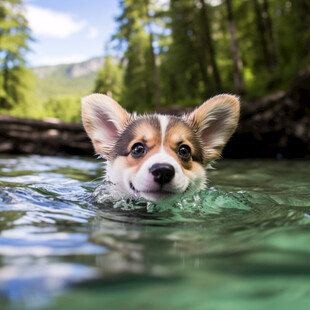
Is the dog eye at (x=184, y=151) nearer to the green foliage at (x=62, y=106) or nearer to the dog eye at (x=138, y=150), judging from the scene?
the dog eye at (x=138, y=150)

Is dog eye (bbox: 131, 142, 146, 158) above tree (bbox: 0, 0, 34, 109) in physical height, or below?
below

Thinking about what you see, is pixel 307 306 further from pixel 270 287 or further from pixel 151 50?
pixel 151 50

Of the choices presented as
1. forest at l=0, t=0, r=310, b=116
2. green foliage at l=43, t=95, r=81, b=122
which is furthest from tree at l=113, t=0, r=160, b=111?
green foliage at l=43, t=95, r=81, b=122

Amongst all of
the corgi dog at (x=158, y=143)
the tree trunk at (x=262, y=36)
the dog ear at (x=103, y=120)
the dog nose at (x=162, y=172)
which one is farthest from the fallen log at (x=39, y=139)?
the tree trunk at (x=262, y=36)

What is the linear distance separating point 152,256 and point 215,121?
2.86 metres

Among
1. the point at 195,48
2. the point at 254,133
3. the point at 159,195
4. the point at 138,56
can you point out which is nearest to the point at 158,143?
the point at 159,195

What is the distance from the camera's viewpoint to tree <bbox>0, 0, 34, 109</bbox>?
2730cm

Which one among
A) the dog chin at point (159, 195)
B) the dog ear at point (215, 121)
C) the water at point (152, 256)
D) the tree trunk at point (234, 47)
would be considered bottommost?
the water at point (152, 256)

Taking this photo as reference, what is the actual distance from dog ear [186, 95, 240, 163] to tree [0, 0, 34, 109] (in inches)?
1044

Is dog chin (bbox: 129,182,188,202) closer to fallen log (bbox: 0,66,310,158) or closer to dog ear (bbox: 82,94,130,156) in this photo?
dog ear (bbox: 82,94,130,156)

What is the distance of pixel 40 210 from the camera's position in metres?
2.88

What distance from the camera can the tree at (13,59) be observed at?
27.3m

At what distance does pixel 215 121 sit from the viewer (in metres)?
4.35

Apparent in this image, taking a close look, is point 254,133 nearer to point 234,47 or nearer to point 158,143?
point 234,47
